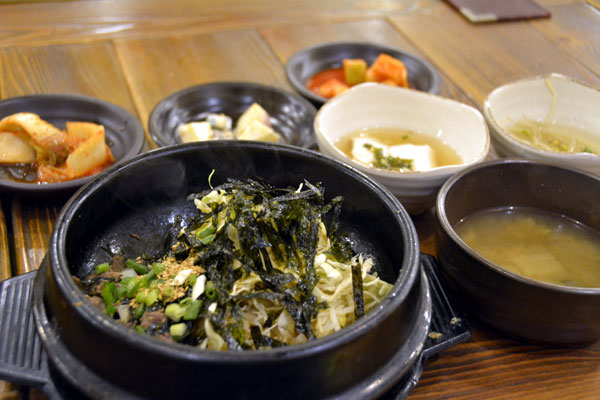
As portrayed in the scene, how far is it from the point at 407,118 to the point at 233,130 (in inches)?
30.8

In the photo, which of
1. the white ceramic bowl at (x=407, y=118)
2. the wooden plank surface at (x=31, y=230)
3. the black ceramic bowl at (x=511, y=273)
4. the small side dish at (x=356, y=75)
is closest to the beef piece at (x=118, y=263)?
the wooden plank surface at (x=31, y=230)

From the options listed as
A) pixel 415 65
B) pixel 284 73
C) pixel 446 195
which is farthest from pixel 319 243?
pixel 415 65

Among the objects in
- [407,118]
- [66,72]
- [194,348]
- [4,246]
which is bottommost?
[4,246]

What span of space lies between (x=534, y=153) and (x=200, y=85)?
145cm

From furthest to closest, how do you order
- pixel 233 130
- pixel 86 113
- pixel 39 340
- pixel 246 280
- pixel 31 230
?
pixel 233 130 → pixel 86 113 → pixel 31 230 → pixel 246 280 → pixel 39 340

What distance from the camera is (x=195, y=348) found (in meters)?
0.90

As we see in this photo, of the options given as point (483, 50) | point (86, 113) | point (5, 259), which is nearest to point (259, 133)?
point (86, 113)

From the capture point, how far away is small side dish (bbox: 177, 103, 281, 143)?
6.94 ft

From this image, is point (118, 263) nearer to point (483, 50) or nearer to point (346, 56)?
point (346, 56)

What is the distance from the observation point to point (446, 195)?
1525 mm

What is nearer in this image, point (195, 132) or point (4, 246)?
point (4, 246)

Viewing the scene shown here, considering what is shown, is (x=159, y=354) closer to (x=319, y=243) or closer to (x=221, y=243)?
(x=221, y=243)

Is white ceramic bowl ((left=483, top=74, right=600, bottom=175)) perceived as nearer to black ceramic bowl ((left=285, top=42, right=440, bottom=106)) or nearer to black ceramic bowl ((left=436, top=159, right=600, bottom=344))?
black ceramic bowl ((left=285, top=42, right=440, bottom=106))

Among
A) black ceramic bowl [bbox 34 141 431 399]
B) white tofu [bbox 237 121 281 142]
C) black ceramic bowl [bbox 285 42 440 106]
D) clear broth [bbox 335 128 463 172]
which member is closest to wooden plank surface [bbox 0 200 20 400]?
black ceramic bowl [bbox 34 141 431 399]
